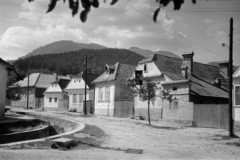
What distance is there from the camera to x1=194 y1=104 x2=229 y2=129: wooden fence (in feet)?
70.7

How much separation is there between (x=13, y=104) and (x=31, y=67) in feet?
224

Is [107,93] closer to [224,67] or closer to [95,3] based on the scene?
[224,67]

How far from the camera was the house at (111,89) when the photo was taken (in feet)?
117

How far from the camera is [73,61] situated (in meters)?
134

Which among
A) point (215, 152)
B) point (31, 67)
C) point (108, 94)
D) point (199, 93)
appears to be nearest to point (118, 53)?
point (31, 67)

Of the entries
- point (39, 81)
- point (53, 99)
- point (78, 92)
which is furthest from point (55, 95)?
point (39, 81)

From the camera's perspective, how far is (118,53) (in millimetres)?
129875

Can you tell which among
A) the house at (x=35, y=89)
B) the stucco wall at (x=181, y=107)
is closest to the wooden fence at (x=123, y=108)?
the stucco wall at (x=181, y=107)

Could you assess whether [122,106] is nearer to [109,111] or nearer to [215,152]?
[109,111]

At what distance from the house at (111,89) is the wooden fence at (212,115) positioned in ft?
40.3

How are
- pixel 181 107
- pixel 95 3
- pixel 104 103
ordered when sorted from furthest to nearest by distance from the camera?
pixel 104 103 → pixel 181 107 → pixel 95 3

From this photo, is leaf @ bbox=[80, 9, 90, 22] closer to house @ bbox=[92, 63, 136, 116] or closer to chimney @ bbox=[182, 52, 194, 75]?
chimney @ bbox=[182, 52, 194, 75]

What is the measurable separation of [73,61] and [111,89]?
331 ft

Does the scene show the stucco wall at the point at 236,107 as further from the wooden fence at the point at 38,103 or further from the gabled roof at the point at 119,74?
the wooden fence at the point at 38,103
